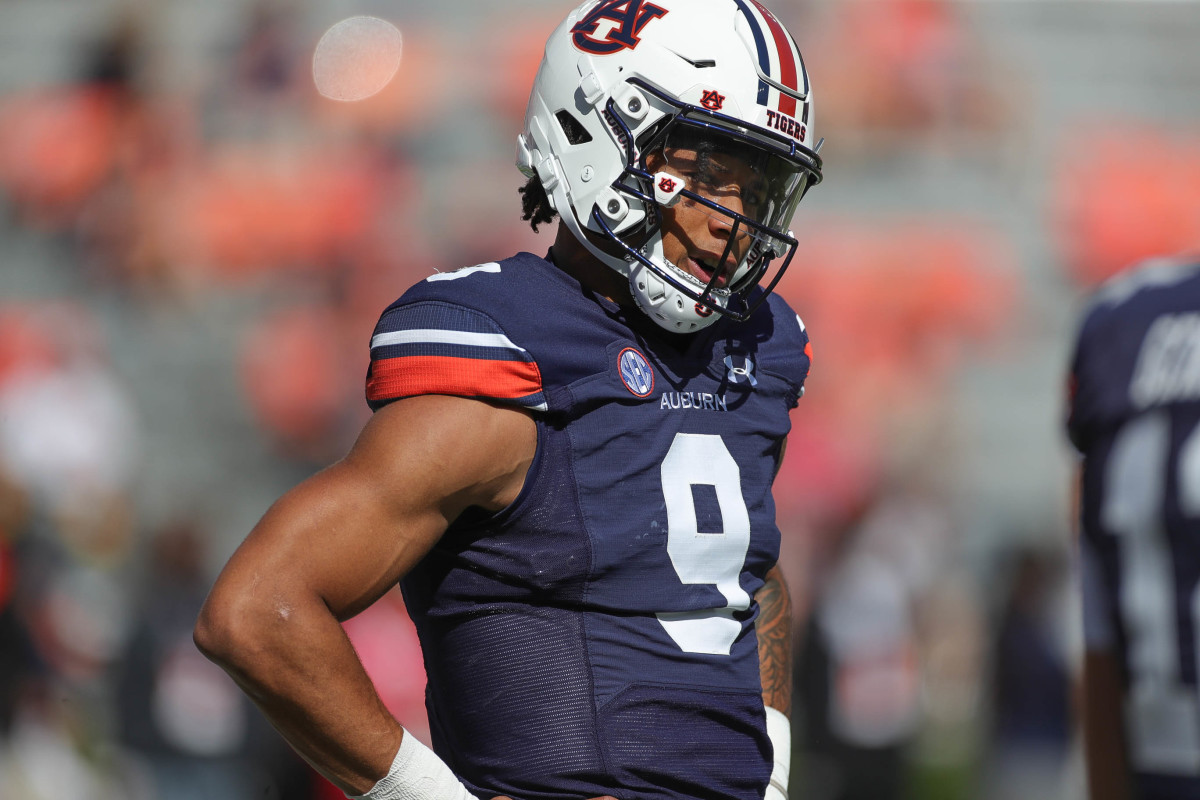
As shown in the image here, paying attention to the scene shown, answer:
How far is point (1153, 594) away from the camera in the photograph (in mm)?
1397

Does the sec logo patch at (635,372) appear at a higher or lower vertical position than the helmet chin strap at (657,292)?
lower

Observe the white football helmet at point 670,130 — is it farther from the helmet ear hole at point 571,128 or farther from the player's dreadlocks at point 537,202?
the player's dreadlocks at point 537,202

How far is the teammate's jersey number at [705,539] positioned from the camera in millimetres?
1895

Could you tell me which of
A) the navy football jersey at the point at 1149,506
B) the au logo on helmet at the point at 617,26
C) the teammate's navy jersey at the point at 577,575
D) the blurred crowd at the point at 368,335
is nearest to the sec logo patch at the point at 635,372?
the teammate's navy jersey at the point at 577,575

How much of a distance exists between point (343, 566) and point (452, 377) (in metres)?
0.30

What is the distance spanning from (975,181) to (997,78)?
75 cm

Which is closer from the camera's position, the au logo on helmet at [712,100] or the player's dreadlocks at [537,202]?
the au logo on helmet at [712,100]

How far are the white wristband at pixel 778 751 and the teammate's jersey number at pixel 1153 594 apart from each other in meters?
0.75

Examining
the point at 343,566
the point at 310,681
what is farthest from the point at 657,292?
the point at 310,681

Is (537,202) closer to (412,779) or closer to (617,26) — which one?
(617,26)

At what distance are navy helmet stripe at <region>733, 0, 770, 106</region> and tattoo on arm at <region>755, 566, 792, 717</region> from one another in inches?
33.9

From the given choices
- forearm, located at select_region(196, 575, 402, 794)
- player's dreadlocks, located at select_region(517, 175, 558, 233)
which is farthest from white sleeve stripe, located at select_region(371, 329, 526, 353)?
player's dreadlocks, located at select_region(517, 175, 558, 233)


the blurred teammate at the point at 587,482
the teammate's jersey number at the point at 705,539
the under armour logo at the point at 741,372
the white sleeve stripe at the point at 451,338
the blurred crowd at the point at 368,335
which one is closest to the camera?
the blurred teammate at the point at 587,482

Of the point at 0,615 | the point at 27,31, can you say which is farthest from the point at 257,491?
the point at 27,31
